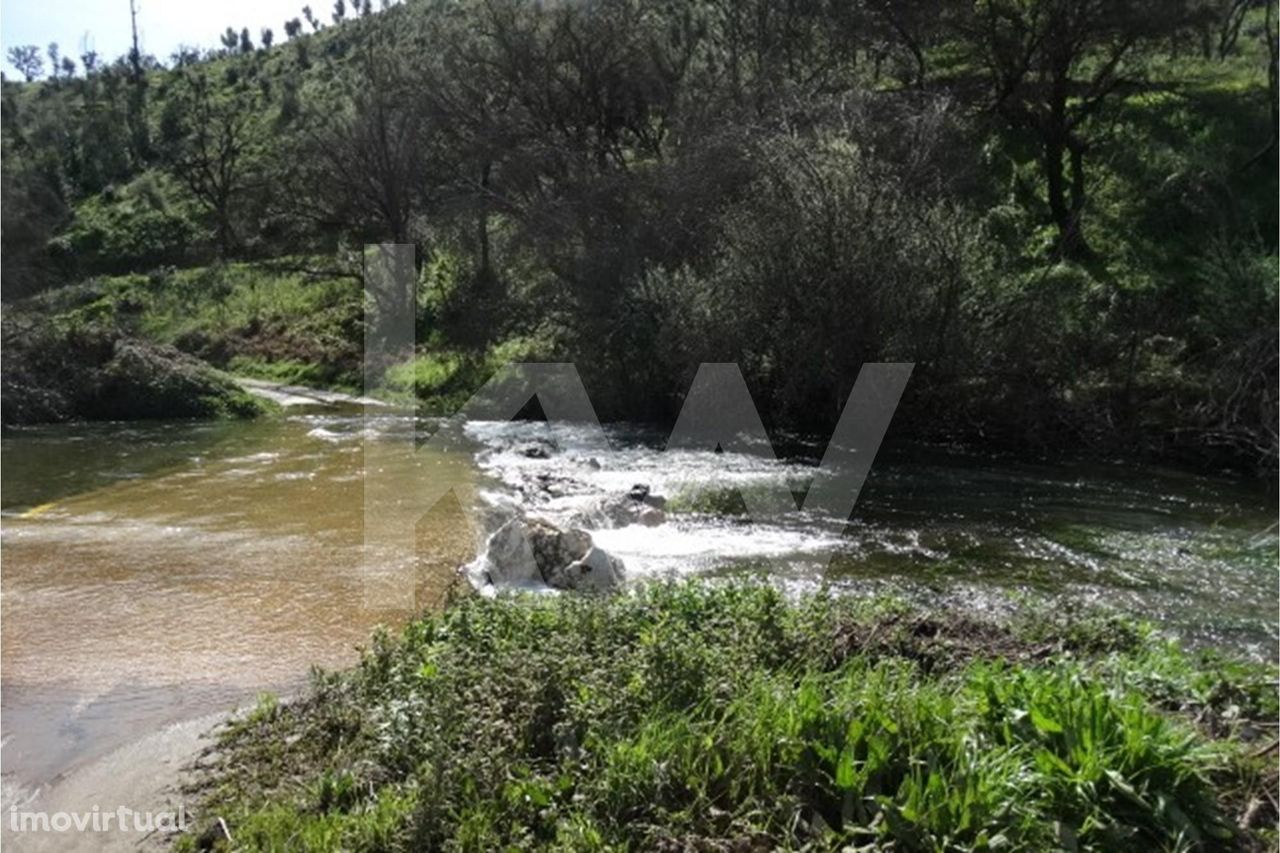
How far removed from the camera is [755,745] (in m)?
4.51

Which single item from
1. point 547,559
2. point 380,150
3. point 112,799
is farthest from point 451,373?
point 112,799

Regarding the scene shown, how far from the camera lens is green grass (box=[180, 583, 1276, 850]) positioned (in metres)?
4.02

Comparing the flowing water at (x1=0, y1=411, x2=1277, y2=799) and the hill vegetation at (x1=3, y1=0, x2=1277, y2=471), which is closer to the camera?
the flowing water at (x1=0, y1=411, x2=1277, y2=799)

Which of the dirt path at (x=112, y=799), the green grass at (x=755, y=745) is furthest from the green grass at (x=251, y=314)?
the green grass at (x=755, y=745)

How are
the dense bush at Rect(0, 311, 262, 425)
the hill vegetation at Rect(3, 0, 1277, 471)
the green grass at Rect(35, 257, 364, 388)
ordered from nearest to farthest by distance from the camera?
the hill vegetation at Rect(3, 0, 1277, 471), the dense bush at Rect(0, 311, 262, 425), the green grass at Rect(35, 257, 364, 388)

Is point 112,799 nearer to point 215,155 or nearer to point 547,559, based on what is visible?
point 547,559

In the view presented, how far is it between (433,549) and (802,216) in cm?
811

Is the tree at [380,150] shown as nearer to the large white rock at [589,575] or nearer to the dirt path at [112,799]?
the large white rock at [589,575]

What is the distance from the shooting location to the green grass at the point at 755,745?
4.02 m

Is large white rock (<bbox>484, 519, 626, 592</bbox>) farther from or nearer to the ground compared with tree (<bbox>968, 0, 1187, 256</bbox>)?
nearer to the ground

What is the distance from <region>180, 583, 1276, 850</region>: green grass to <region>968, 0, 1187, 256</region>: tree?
701 inches

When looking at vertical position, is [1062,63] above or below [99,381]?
above

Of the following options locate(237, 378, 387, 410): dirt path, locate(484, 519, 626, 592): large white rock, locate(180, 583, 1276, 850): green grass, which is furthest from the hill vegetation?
locate(180, 583, 1276, 850): green grass

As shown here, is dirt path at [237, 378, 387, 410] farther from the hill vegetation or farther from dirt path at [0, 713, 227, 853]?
dirt path at [0, 713, 227, 853]
